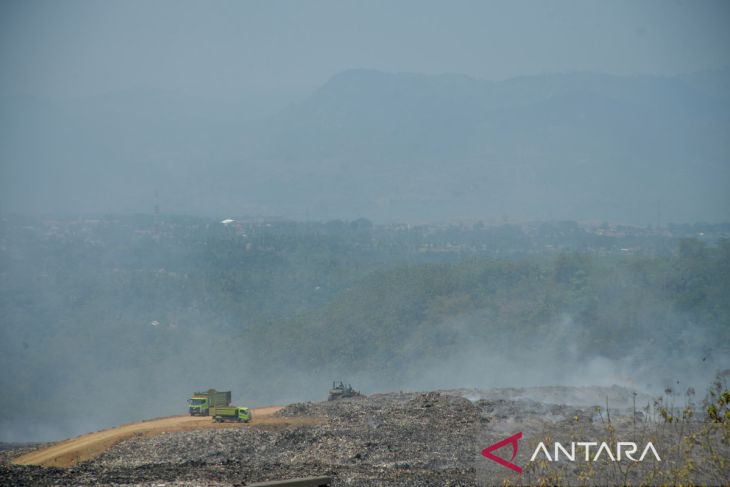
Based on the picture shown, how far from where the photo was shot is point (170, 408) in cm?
8562

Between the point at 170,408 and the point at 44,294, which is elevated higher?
the point at 44,294

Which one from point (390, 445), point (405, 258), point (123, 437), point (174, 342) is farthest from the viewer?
point (405, 258)

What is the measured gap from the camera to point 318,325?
98.4 meters

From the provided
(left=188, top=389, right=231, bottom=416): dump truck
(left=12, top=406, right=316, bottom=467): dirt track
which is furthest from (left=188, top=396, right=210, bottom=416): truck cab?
(left=12, top=406, right=316, bottom=467): dirt track

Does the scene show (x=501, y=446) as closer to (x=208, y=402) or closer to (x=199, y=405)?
(x=208, y=402)

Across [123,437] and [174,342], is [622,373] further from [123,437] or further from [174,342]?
[174,342]

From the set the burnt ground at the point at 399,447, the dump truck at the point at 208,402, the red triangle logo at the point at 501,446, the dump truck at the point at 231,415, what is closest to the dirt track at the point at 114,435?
the dump truck at the point at 231,415

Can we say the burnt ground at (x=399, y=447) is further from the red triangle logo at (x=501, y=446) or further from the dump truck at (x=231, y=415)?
the dump truck at (x=231, y=415)

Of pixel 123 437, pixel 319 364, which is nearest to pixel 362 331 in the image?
pixel 319 364

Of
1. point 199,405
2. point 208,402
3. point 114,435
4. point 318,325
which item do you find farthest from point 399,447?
point 318,325

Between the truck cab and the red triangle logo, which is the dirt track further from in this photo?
the red triangle logo

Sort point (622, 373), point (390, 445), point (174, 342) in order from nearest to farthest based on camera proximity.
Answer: point (390, 445) < point (622, 373) < point (174, 342)

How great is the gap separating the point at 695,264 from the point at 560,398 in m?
53.1

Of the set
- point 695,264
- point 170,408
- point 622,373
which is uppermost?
point 695,264
